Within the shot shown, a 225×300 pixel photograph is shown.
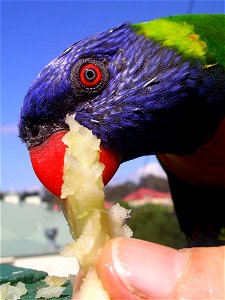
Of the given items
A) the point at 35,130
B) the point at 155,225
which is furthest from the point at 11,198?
the point at 35,130

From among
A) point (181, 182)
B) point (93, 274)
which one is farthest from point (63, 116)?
point (181, 182)

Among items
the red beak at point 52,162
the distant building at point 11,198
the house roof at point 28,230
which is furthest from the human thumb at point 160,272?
the distant building at point 11,198

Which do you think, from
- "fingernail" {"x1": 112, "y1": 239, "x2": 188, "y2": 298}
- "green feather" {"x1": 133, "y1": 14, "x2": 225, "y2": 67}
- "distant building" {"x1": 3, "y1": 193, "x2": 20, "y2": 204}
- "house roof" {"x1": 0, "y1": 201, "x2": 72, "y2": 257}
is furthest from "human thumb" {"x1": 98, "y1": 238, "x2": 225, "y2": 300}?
"distant building" {"x1": 3, "y1": 193, "x2": 20, "y2": 204}

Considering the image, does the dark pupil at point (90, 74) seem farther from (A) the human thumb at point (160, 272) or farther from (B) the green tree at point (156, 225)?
(B) the green tree at point (156, 225)

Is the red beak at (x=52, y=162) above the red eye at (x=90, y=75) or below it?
below

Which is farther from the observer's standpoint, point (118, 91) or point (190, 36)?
point (190, 36)

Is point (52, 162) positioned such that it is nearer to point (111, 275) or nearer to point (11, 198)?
point (111, 275)
